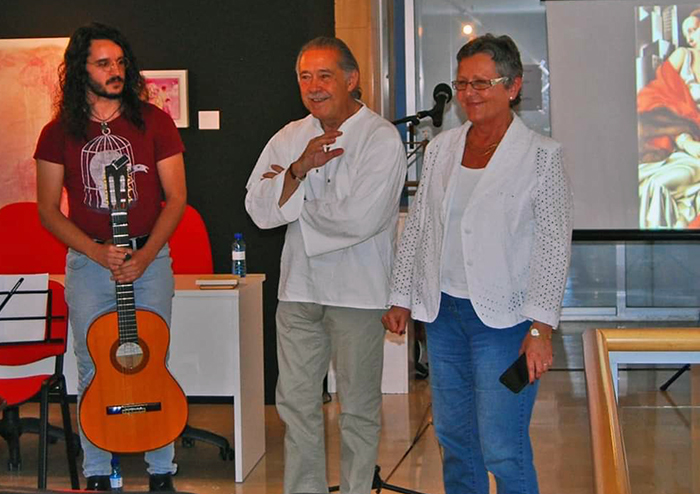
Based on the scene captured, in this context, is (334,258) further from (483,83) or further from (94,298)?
(94,298)

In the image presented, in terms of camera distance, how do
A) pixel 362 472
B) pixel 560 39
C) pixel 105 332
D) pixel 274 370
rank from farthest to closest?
pixel 560 39 → pixel 274 370 → pixel 105 332 → pixel 362 472

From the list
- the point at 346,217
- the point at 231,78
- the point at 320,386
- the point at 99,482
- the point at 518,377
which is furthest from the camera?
the point at 231,78

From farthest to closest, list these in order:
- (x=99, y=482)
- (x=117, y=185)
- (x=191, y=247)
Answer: (x=191, y=247) < (x=99, y=482) < (x=117, y=185)

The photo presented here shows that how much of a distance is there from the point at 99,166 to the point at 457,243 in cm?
140

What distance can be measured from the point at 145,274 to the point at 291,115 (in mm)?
2733

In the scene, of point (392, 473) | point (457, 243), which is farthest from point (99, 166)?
point (392, 473)

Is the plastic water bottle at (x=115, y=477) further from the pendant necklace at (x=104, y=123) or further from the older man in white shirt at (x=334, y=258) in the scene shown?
the pendant necklace at (x=104, y=123)

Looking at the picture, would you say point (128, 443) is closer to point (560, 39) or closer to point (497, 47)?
point (497, 47)

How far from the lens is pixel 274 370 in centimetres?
605

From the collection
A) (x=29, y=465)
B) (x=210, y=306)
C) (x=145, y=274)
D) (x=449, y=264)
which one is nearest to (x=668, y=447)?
(x=449, y=264)

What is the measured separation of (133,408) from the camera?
3.58 metres

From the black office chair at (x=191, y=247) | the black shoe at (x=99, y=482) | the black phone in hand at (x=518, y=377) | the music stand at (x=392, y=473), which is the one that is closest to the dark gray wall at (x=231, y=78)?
the black office chair at (x=191, y=247)

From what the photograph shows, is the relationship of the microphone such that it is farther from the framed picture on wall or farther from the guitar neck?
the guitar neck

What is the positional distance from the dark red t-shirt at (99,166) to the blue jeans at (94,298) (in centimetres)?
13
